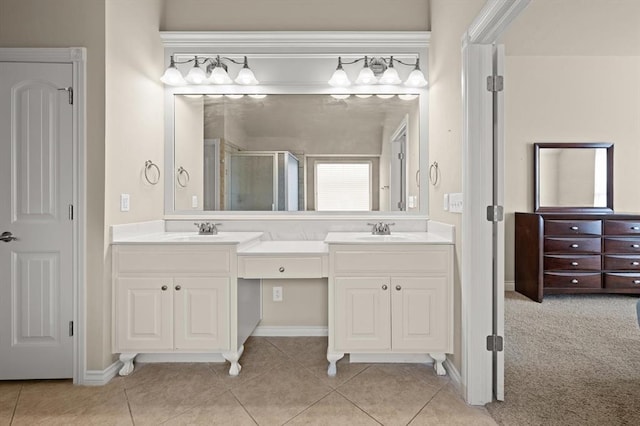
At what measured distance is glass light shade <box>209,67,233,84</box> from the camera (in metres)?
2.67

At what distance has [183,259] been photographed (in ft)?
6.97

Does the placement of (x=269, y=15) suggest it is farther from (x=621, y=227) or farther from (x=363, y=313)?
(x=621, y=227)

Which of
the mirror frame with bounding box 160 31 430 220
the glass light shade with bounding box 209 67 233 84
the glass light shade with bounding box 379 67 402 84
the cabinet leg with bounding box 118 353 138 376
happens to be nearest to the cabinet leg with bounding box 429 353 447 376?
the mirror frame with bounding box 160 31 430 220

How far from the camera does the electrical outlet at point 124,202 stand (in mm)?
2211

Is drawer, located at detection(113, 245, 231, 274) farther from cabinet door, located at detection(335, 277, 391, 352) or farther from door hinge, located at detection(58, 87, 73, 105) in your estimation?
door hinge, located at detection(58, 87, 73, 105)

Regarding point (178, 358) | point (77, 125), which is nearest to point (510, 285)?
point (178, 358)

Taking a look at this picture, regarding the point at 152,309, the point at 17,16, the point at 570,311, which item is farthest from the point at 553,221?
the point at 17,16

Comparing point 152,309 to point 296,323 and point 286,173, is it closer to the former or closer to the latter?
point 296,323

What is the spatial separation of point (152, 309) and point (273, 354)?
2.81ft

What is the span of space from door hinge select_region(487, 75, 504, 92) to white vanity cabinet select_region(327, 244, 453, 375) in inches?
35.1

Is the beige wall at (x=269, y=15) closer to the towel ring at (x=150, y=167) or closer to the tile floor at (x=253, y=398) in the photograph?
the towel ring at (x=150, y=167)

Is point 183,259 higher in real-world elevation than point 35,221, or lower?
lower

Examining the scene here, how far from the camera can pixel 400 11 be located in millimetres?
2676

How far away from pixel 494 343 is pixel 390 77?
6.31ft
